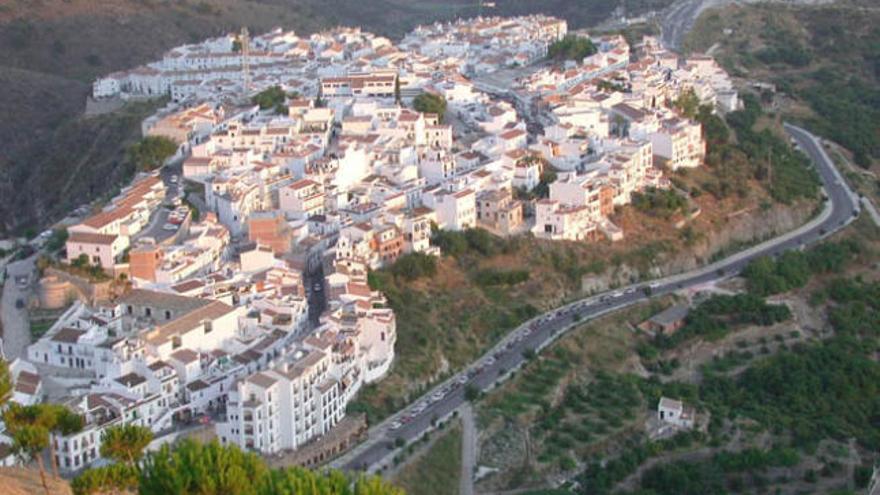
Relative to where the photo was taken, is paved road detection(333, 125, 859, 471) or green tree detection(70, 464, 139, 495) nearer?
green tree detection(70, 464, 139, 495)

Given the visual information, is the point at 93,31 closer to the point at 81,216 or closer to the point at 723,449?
the point at 81,216

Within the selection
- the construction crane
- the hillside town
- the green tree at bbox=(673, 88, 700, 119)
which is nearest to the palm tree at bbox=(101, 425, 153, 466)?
the hillside town

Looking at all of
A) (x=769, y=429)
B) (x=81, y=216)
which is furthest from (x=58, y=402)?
(x=769, y=429)

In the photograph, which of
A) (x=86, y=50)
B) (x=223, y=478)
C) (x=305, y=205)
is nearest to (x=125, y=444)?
(x=223, y=478)

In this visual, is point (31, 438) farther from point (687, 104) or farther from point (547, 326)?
point (687, 104)

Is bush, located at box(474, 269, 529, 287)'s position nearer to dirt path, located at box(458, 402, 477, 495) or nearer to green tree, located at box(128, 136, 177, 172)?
dirt path, located at box(458, 402, 477, 495)
